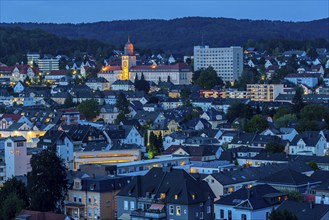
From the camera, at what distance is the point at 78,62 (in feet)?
357

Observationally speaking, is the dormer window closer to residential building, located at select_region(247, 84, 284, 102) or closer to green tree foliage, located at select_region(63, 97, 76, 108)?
green tree foliage, located at select_region(63, 97, 76, 108)

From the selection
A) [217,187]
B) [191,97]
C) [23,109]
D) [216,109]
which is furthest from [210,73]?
[217,187]

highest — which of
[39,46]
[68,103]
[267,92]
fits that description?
[39,46]

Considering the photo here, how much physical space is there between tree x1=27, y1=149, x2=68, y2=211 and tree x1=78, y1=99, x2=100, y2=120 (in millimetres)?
37256

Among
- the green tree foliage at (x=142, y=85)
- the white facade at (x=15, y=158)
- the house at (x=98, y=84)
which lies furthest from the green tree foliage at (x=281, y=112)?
the house at (x=98, y=84)

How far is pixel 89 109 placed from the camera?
7175 centimetres

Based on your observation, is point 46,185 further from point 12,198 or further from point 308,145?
point 308,145

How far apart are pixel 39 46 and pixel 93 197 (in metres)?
93.2

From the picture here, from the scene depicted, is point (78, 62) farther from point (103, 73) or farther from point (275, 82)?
point (275, 82)

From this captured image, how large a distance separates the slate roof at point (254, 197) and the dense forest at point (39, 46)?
84.3 meters

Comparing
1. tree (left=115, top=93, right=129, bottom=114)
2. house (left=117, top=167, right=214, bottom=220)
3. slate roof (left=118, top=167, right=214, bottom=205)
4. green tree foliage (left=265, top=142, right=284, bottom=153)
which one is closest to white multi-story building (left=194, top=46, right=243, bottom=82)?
tree (left=115, top=93, right=129, bottom=114)

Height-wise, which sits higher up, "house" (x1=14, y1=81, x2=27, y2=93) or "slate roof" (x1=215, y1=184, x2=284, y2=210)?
"house" (x1=14, y1=81, x2=27, y2=93)

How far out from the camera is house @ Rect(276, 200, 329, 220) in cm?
2803

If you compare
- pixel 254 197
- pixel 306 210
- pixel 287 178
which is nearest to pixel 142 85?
pixel 287 178
